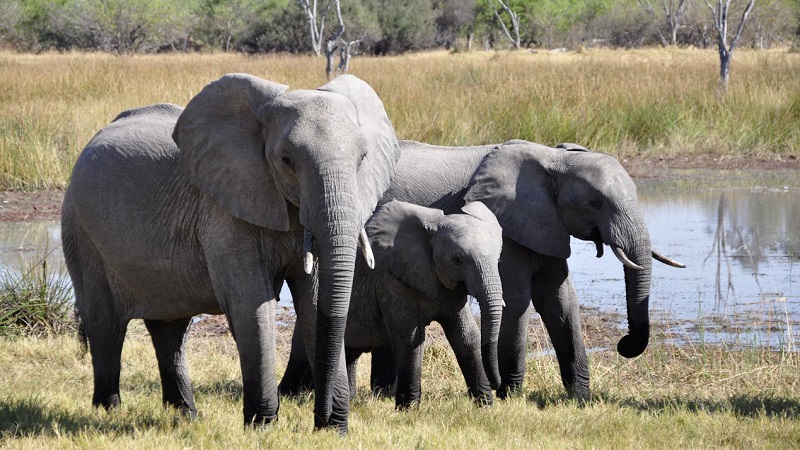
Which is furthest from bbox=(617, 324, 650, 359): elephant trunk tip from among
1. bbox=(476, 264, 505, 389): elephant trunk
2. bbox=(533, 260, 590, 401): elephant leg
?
bbox=(476, 264, 505, 389): elephant trunk

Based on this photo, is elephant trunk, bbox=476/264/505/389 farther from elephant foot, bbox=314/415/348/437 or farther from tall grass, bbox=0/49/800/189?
tall grass, bbox=0/49/800/189


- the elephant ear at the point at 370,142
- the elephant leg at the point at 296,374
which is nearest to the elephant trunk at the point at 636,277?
the elephant leg at the point at 296,374

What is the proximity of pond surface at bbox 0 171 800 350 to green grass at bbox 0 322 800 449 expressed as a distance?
0.70m

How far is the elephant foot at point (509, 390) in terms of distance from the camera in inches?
270

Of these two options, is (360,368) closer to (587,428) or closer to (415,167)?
(415,167)

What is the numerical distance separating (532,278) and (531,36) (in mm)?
52200

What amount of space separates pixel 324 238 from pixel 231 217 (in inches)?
28.2

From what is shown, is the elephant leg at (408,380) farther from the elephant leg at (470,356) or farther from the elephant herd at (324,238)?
the elephant leg at (470,356)

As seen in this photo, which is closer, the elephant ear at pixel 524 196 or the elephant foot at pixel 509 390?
the elephant foot at pixel 509 390

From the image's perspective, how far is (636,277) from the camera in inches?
266

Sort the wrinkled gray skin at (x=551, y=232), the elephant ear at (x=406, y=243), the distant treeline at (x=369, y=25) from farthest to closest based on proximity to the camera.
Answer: the distant treeline at (x=369, y=25), the wrinkled gray skin at (x=551, y=232), the elephant ear at (x=406, y=243)

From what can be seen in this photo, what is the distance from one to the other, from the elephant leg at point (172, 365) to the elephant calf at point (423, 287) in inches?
30.6

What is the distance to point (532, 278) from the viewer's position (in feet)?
24.2

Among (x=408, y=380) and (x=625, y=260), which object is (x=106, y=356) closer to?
(x=408, y=380)
